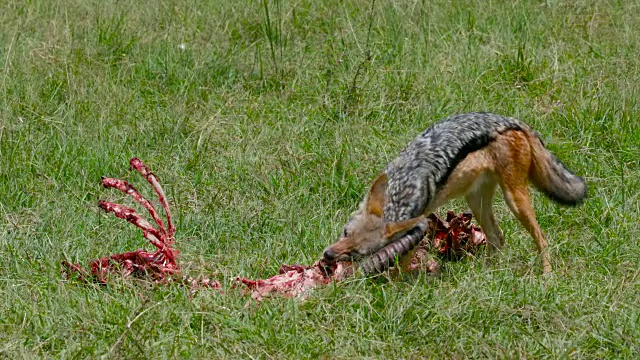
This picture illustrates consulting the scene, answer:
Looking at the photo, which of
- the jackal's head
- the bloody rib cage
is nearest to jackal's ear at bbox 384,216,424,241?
the jackal's head

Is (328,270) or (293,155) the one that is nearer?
(328,270)

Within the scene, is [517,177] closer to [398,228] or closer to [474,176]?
[474,176]

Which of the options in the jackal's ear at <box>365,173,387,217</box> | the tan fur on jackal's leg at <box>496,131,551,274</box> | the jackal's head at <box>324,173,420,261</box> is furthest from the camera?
the tan fur on jackal's leg at <box>496,131,551,274</box>

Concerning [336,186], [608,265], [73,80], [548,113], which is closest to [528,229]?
[608,265]

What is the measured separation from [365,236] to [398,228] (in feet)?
0.64

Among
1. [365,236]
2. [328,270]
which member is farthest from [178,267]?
[365,236]

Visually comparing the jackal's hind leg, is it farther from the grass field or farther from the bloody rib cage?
the bloody rib cage

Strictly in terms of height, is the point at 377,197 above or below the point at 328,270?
above

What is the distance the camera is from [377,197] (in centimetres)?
661

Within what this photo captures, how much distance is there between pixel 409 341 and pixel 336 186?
87.0 inches

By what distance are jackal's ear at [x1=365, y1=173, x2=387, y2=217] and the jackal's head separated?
0.02 m

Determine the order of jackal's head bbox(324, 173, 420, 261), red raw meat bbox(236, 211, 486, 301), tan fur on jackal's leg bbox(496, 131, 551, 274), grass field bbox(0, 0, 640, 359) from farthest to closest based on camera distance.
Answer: tan fur on jackal's leg bbox(496, 131, 551, 274)
jackal's head bbox(324, 173, 420, 261)
red raw meat bbox(236, 211, 486, 301)
grass field bbox(0, 0, 640, 359)

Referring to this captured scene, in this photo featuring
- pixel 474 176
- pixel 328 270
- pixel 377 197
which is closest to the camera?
pixel 328 270

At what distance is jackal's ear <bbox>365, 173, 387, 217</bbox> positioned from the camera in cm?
649
